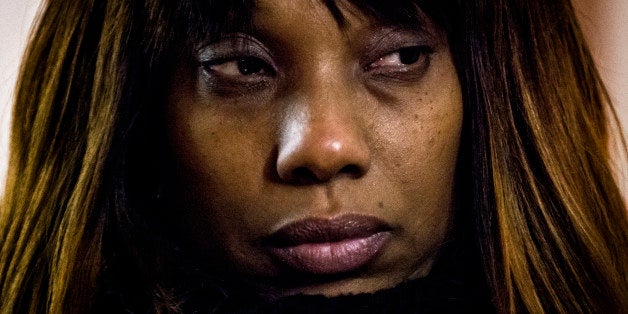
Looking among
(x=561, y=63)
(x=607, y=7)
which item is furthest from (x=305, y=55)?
(x=607, y=7)

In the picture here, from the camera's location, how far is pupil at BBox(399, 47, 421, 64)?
804 millimetres

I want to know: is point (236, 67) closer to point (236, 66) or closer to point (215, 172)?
point (236, 66)

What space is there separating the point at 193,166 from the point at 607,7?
34.8 inches

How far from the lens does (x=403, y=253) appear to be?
0.81 metres

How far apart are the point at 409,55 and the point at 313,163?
0.19m

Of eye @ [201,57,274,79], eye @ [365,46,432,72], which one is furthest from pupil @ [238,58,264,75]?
eye @ [365,46,432,72]

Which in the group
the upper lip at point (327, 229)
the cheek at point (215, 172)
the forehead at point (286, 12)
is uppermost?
the forehead at point (286, 12)

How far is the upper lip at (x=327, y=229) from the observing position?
750mm

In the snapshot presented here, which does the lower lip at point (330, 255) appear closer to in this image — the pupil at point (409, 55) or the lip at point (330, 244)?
the lip at point (330, 244)

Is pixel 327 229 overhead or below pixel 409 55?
below

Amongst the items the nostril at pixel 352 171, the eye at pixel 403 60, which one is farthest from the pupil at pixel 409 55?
the nostril at pixel 352 171

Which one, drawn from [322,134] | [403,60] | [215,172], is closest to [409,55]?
[403,60]

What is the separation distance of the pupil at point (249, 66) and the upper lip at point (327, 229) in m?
0.18

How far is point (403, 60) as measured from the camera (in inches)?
31.8
